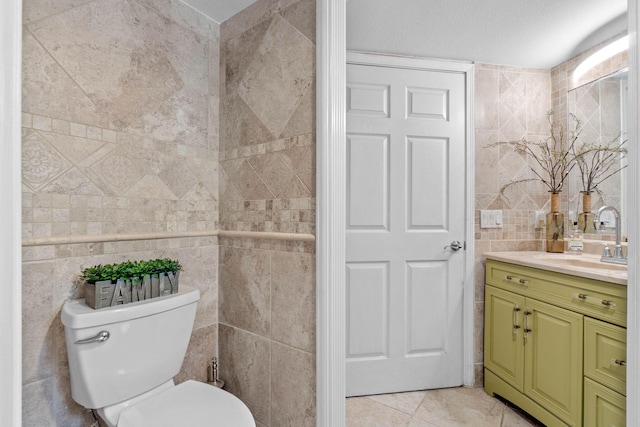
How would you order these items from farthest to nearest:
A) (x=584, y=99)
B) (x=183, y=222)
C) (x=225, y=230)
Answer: (x=584, y=99)
(x=225, y=230)
(x=183, y=222)

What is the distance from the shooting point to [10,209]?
1.49 ft

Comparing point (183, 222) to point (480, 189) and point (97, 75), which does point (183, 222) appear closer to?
point (97, 75)

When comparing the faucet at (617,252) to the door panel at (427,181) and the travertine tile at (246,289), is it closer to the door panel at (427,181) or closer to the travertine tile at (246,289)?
the door panel at (427,181)

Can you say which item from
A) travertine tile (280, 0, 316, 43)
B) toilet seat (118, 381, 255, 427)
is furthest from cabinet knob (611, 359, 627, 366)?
travertine tile (280, 0, 316, 43)

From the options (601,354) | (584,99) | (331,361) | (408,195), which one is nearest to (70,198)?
(331,361)

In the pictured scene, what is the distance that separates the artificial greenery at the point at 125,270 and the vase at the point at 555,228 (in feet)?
7.40

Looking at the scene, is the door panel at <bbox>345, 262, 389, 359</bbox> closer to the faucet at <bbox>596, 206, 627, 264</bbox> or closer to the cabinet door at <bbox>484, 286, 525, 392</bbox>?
the cabinet door at <bbox>484, 286, 525, 392</bbox>

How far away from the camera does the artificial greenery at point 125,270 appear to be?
1223 mm

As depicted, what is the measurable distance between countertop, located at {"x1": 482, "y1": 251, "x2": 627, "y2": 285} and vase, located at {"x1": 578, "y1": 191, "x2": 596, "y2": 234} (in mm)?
158

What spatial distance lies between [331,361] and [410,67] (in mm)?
1862

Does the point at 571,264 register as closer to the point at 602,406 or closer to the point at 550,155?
the point at 602,406

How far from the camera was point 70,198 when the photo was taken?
1.30m

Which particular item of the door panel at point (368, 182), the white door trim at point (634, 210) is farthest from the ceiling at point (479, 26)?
the white door trim at point (634, 210)

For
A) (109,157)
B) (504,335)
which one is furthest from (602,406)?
(109,157)
